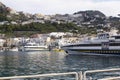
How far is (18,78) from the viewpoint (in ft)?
29.3

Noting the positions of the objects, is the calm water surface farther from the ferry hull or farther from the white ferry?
the white ferry

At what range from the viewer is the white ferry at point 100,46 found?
92625 millimetres

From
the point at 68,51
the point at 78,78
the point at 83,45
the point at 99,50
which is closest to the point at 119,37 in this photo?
the point at 99,50

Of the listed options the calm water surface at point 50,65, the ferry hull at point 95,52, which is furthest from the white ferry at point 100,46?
the calm water surface at point 50,65

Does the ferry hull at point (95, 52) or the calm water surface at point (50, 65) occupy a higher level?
the calm water surface at point (50, 65)

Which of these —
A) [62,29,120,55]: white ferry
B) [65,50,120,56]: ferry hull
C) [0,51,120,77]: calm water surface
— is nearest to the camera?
[0,51,120,77]: calm water surface

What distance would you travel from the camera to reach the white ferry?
9262 cm

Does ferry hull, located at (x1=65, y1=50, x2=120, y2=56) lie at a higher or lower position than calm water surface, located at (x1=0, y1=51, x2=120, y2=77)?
lower

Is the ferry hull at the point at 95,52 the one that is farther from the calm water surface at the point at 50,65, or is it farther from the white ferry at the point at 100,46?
the calm water surface at the point at 50,65

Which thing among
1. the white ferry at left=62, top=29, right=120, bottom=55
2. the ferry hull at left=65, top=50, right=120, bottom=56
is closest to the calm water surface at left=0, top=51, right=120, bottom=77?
the ferry hull at left=65, top=50, right=120, bottom=56

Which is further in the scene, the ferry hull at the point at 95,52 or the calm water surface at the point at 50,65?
the ferry hull at the point at 95,52

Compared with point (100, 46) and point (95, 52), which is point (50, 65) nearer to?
point (100, 46)

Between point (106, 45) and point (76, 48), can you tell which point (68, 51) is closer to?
point (76, 48)

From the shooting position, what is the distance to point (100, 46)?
322ft
